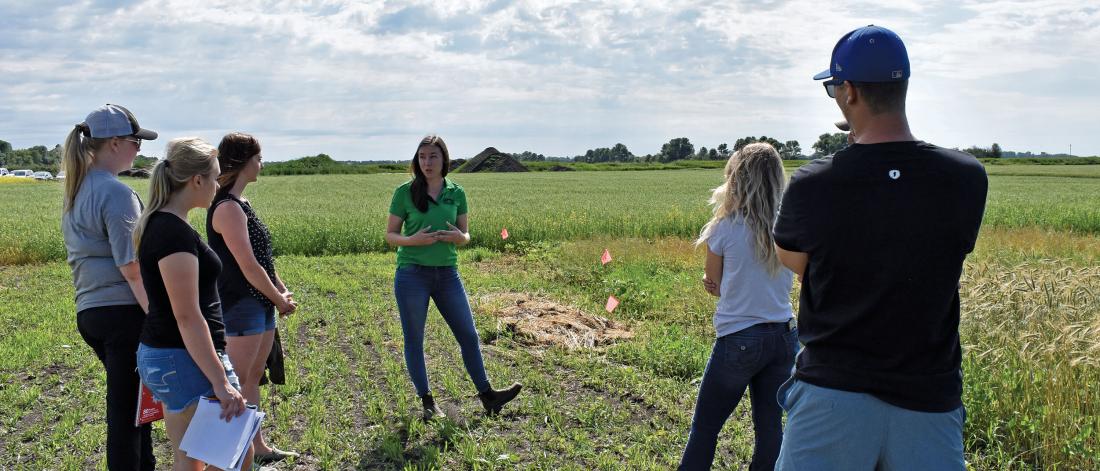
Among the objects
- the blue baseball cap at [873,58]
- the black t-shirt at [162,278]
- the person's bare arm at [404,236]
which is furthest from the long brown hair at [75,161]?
the blue baseball cap at [873,58]

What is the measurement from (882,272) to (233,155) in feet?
11.5

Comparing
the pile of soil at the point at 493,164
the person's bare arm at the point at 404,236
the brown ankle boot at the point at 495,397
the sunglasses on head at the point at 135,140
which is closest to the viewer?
the sunglasses on head at the point at 135,140

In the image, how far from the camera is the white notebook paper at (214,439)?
3045mm

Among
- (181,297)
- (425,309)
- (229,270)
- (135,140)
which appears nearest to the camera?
(181,297)

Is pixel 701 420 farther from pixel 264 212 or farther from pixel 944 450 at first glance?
pixel 264 212

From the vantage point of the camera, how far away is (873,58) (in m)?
2.12

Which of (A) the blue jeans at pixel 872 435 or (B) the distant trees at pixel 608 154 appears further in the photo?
(B) the distant trees at pixel 608 154

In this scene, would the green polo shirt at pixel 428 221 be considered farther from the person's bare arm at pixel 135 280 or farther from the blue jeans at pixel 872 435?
the blue jeans at pixel 872 435

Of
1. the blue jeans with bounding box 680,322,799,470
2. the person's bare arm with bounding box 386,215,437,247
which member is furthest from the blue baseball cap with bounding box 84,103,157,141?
the blue jeans with bounding box 680,322,799,470

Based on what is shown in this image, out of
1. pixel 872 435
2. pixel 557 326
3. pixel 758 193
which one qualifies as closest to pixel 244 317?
pixel 758 193

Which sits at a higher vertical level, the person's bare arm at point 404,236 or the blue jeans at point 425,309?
the person's bare arm at point 404,236

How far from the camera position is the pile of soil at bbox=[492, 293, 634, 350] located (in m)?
7.61

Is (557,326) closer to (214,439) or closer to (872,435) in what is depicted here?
(214,439)

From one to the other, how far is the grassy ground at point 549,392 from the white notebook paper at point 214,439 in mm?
1606
